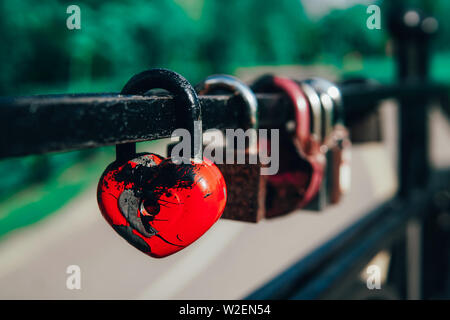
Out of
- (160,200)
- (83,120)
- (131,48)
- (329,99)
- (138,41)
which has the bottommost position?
(160,200)

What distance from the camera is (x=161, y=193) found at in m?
0.66

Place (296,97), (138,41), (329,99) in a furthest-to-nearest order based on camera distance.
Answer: (138,41)
(329,99)
(296,97)

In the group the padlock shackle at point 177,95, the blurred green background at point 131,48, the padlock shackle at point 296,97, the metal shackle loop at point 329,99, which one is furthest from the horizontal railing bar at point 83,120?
the blurred green background at point 131,48

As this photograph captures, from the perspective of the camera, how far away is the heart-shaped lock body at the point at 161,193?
67 centimetres

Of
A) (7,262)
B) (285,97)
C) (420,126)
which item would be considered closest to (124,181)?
(285,97)

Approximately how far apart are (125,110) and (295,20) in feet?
160

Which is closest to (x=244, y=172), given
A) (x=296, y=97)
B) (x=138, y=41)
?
(x=296, y=97)

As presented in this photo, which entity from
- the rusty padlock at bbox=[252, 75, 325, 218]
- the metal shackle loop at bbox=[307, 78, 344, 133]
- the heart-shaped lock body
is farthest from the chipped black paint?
the metal shackle loop at bbox=[307, 78, 344, 133]

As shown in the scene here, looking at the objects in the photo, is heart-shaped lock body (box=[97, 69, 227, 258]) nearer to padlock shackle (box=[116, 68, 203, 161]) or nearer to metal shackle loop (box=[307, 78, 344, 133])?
padlock shackle (box=[116, 68, 203, 161])

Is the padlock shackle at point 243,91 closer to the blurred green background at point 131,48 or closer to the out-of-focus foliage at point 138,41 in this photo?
the blurred green background at point 131,48

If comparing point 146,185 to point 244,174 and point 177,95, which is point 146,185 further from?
point 244,174

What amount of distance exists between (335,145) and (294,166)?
0.25 meters

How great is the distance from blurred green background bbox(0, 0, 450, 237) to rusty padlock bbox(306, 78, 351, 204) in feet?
5.42

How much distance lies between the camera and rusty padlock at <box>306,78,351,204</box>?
1.23 m
